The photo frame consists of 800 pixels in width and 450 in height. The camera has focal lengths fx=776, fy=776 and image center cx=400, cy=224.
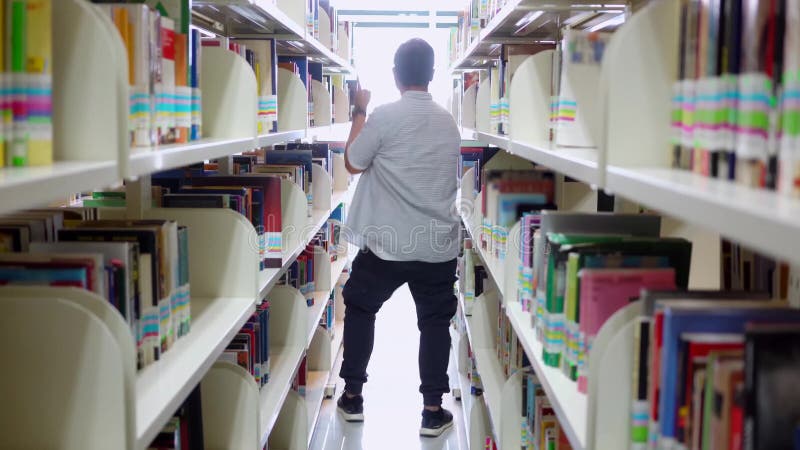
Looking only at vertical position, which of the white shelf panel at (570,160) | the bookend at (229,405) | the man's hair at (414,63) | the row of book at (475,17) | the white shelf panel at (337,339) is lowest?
the white shelf panel at (337,339)

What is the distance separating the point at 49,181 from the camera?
37.4 inches

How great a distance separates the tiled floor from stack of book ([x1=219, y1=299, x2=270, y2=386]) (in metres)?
1.05

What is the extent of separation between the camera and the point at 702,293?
119 cm

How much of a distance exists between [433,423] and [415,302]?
24.9 inches

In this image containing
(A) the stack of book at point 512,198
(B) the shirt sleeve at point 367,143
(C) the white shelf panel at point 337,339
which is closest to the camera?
(A) the stack of book at point 512,198

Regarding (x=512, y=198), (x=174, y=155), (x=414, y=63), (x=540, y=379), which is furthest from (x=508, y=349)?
(x=174, y=155)

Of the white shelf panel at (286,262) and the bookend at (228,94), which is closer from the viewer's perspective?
the bookend at (228,94)

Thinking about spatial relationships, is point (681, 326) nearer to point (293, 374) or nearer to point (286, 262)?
point (286, 262)

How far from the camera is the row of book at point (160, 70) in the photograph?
1.47 metres

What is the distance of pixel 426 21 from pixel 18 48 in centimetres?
809

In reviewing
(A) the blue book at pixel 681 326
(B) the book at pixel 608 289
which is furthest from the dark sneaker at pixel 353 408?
(A) the blue book at pixel 681 326

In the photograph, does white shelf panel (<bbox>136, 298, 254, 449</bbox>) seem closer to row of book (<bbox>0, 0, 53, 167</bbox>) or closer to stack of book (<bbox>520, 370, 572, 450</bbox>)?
row of book (<bbox>0, 0, 53, 167</bbox>)

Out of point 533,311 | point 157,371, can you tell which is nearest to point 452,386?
point 533,311

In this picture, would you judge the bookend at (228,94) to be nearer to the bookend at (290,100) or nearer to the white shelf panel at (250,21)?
the white shelf panel at (250,21)
